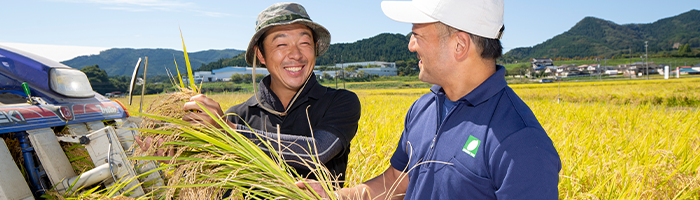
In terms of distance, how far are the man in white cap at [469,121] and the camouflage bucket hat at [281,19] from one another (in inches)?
21.4

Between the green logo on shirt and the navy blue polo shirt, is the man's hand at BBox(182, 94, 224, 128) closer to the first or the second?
the navy blue polo shirt

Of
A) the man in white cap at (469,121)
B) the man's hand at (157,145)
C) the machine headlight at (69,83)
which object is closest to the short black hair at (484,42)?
the man in white cap at (469,121)

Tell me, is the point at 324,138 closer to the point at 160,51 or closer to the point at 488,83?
the point at 488,83

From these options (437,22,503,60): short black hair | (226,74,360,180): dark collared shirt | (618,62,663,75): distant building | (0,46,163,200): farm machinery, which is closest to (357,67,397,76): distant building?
(618,62,663,75): distant building

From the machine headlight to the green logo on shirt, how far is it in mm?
2641

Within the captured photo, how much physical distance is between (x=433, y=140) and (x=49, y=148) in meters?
2.15

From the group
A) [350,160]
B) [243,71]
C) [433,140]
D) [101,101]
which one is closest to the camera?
[433,140]

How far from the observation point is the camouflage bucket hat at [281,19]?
5.71ft

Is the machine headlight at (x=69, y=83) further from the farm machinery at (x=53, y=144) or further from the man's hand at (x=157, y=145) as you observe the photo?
the man's hand at (x=157, y=145)

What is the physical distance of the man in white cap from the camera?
97cm

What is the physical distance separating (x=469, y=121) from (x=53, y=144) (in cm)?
230

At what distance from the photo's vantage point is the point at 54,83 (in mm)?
2402

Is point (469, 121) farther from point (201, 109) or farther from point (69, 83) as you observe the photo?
point (69, 83)

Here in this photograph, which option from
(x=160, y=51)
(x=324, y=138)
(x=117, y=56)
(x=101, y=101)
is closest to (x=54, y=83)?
(x=101, y=101)
